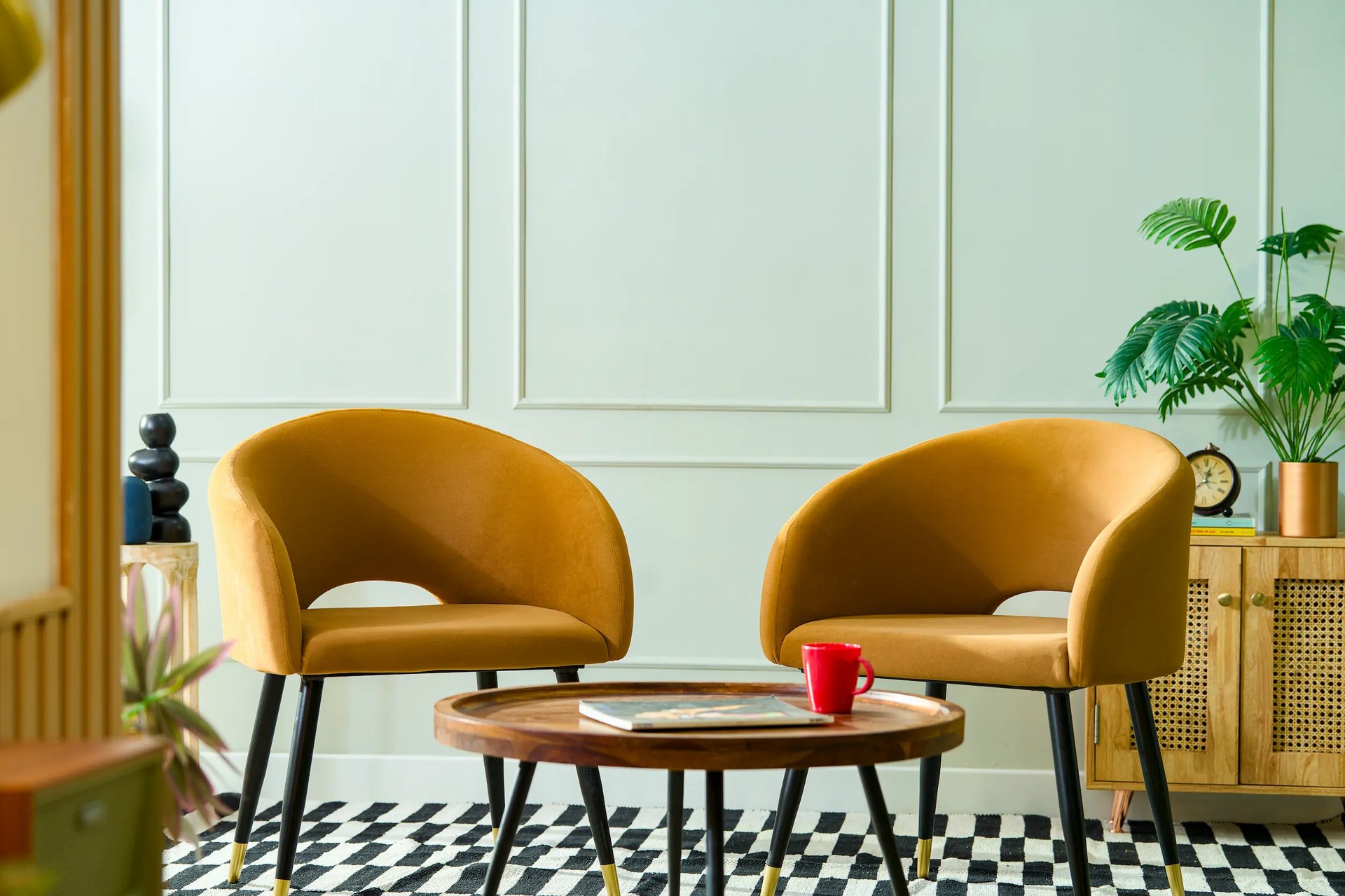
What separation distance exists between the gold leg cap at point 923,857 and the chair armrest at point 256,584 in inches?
49.2

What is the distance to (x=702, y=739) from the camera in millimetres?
1313

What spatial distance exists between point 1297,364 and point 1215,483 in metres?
0.35

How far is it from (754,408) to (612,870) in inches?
45.6

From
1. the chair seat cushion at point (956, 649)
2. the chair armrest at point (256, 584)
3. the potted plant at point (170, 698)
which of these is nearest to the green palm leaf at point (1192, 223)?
the chair seat cushion at point (956, 649)

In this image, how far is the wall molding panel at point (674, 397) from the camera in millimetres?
2920

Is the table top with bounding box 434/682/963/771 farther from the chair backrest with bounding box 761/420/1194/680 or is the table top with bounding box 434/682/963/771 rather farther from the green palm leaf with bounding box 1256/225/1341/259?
the green palm leaf with bounding box 1256/225/1341/259

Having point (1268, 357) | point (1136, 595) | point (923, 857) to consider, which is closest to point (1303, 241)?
point (1268, 357)

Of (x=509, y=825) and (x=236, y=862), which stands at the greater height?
(x=509, y=825)

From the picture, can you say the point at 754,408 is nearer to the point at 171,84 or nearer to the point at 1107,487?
the point at 1107,487

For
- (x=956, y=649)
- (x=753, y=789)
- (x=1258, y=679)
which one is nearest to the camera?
(x=956, y=649)

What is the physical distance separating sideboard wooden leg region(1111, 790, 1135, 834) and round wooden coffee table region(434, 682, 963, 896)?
1.13m

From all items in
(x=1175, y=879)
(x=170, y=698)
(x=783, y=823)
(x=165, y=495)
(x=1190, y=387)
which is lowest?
(x=1175, y=879)

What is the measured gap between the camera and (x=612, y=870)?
2.20 m

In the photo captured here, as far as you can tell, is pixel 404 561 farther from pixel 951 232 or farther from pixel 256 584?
pixel 951 232
